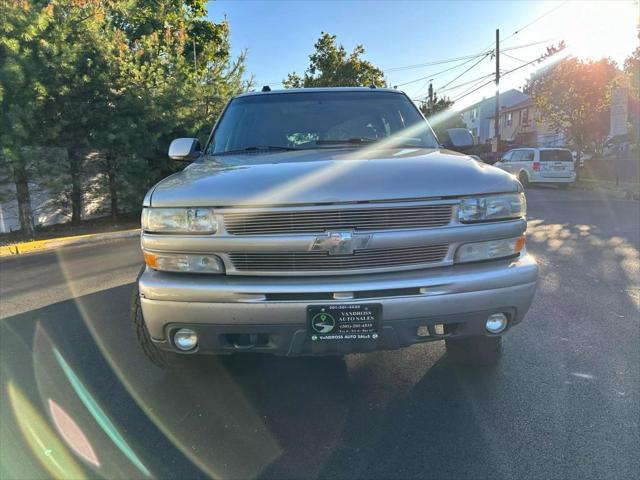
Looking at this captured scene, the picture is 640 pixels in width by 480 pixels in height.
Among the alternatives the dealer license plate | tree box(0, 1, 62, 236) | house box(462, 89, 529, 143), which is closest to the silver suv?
the dealer license plate

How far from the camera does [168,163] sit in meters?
12.7

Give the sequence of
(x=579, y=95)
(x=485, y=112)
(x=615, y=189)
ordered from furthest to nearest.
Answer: (x=485, y=112) → (x=579, y=95) → (x=615, y=189)

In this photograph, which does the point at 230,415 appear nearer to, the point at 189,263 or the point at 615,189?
the point at 189,263

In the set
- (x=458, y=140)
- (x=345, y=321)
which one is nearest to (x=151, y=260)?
(x=345, y=321)

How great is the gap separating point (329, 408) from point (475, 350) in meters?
1.06

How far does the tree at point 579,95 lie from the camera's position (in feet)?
74.0

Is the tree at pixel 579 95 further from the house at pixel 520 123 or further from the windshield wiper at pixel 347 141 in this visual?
the windshield wiper at pixel 347 141

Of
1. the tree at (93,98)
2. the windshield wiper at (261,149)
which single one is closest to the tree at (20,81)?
the tree at (93,98)

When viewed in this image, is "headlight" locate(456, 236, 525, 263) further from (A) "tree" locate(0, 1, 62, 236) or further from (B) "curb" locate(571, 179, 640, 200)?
(B) "curb" locate(571, 179, 640, 200)

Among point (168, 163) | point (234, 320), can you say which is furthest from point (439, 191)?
point (168, 163)

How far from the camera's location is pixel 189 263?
96.9 inches

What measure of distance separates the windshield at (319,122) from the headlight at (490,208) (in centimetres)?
112

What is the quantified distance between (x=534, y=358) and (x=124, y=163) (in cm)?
1043

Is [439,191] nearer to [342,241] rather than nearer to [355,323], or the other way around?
[342,241]
